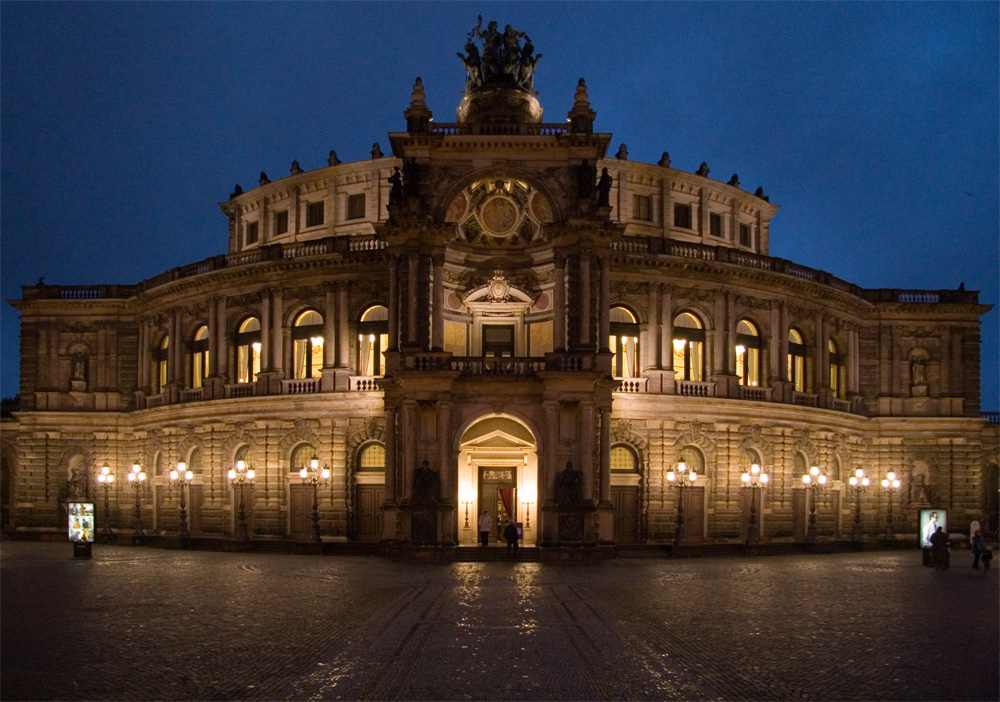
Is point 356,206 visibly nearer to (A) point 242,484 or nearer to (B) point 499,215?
(B) point 499,215

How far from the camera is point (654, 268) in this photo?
50281mm

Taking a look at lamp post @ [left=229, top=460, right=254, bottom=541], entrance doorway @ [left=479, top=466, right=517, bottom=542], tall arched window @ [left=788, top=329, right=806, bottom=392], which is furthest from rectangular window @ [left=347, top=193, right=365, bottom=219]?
tall arched window @ [left=788, top=329, right=806, bottom=392]

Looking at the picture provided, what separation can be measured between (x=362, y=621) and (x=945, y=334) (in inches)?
1924

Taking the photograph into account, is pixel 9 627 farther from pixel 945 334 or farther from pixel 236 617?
pixel 945 334

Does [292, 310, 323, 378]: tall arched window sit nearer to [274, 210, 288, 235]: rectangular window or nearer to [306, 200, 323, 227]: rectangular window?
[306, 200, 323, 227]: rectangular window

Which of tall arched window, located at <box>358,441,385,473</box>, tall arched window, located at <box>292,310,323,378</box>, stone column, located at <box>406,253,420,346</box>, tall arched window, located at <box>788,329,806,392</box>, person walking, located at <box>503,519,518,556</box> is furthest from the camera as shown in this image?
tall arched window, located at <box>788,329,806,392</box>

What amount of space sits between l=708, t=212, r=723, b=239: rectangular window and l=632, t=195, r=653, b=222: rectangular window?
4.32 metres

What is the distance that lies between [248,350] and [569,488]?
22.0 m

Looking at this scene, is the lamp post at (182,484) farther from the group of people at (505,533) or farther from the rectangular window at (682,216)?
the rectangular window at (682,216)

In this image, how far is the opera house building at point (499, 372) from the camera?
143 feet

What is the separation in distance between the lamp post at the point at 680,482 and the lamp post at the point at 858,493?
33.9 feet

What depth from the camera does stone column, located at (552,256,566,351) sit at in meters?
43.7

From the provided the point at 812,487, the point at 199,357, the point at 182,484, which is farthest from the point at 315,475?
the point at 812,487

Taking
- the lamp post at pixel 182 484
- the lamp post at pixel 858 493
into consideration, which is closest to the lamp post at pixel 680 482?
the lamp post at pixel 858 493
